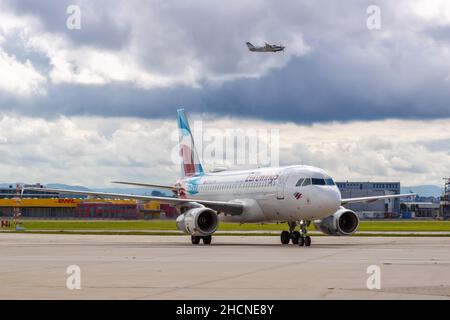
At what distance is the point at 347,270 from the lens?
2306 centimetres

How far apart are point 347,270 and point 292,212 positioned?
20472mm

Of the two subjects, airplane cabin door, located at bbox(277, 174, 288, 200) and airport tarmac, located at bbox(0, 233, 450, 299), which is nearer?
airport tarmac, located at bbox(0, 233, 450, 299)

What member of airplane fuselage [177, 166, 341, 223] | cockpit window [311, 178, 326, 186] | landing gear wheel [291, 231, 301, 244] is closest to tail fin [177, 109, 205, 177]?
airplane fuselage [177, 166, 341, 223]

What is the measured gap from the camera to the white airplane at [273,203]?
42219 mm

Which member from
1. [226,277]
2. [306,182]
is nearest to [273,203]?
[306,182]

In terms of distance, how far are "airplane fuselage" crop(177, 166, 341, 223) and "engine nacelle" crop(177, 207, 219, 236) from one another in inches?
119

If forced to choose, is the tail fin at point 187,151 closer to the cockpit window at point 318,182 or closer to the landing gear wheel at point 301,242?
the cockpit window at point 318,182

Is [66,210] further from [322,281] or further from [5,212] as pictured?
[322,281]

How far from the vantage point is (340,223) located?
4609 cm

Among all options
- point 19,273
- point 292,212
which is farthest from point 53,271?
point 292,212

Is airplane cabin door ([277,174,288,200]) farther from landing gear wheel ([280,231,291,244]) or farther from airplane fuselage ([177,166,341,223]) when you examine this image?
landing gear wheel ([280,231,291,244])

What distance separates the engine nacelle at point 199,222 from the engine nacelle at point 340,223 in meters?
5.95

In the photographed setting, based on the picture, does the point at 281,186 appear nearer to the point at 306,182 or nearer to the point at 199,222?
the point at 306,182

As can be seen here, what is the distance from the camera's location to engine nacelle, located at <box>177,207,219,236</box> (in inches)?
1766
